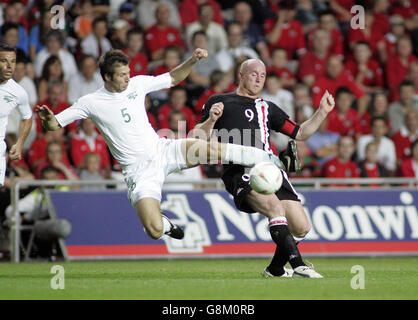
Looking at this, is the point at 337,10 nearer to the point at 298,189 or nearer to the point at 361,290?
the point at 298,189

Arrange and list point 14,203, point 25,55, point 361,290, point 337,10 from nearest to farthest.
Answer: point 361,290 < point 14,203 < point 25,55 < point 337,10

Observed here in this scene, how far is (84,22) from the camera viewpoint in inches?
655

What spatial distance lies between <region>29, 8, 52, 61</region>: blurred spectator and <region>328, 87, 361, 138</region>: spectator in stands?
580cm

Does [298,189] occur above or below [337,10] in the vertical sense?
below

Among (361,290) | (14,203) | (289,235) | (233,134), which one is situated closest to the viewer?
(361,290)

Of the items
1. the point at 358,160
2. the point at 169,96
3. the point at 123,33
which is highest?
the point at 123,33

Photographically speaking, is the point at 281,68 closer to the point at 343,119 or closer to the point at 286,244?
the point at 343,119

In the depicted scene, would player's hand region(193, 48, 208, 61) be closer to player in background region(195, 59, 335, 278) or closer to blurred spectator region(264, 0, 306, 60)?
player in background region(195, 59, 335, 278)

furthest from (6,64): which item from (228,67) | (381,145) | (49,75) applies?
(381,145)

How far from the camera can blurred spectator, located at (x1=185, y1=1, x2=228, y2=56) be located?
56.2ft

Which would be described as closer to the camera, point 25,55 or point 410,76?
point 25,55

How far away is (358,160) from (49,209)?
19.5ft

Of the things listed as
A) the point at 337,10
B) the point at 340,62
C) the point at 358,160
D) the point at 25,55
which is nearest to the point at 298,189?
the point at 358,160

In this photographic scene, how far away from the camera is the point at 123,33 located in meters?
16.8
